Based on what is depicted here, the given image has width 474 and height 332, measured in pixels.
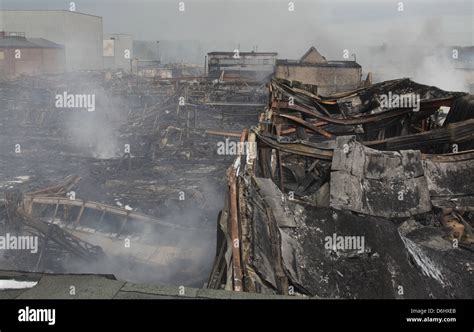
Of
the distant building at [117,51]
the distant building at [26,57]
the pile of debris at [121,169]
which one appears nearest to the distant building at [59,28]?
the distant building at [117,51]

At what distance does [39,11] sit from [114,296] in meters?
65.6

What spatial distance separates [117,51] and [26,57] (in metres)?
30.3

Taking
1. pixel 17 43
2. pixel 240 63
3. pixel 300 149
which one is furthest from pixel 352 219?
pixel 17 43

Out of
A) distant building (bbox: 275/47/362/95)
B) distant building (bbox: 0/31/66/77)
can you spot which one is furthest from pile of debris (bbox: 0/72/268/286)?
distant building (bbox: 0/31/66/77)

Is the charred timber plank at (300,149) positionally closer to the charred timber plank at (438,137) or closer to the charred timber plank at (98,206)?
the charred timber plank at (438,137)

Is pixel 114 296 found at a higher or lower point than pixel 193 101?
lower

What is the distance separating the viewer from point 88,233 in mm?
10883

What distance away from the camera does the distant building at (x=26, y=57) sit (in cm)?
4053

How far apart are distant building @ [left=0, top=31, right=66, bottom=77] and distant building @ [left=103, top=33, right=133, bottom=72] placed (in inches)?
767

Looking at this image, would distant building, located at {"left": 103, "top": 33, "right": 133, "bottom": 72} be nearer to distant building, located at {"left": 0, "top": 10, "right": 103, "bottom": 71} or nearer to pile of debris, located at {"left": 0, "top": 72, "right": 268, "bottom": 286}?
distant building, located at {"left": 0, "top": 10, "right": 103, "bottom": 71}

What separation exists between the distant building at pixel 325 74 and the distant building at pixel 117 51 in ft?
153

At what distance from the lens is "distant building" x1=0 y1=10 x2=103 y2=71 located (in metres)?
57.7
